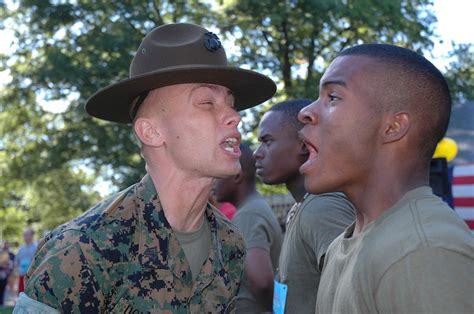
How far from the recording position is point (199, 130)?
3.12 metres

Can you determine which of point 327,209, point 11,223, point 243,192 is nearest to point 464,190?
point 243,192

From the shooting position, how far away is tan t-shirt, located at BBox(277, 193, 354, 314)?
11.5ft

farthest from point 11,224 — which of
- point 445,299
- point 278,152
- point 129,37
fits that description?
point 445,299

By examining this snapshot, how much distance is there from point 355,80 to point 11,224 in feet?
139

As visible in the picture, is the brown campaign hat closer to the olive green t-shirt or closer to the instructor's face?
the instructor's face

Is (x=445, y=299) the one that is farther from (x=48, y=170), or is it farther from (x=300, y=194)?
(x=48, y=170)

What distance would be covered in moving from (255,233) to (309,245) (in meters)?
1.72

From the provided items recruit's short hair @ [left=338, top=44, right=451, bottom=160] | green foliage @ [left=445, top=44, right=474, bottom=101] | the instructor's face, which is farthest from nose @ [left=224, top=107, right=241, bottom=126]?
green foliage @ [left=445, top=44, right=474, bottom=101]

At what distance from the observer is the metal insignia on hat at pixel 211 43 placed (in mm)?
3236

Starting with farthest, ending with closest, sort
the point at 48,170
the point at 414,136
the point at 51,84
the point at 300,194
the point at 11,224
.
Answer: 1. the point at 11,224
2. the point at 48,170
3. the point at 51,84
4. the point at 300,194
5. the point at 414,136

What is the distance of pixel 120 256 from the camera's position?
2.80 m

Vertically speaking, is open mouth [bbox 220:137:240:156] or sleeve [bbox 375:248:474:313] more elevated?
sleeve [bbox 375:248:474:313]

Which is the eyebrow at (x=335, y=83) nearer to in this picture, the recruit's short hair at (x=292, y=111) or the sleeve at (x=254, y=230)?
the recruit's short hair at (x=292, y=111)

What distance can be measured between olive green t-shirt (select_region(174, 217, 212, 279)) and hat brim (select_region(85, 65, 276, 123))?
2.09 ft
